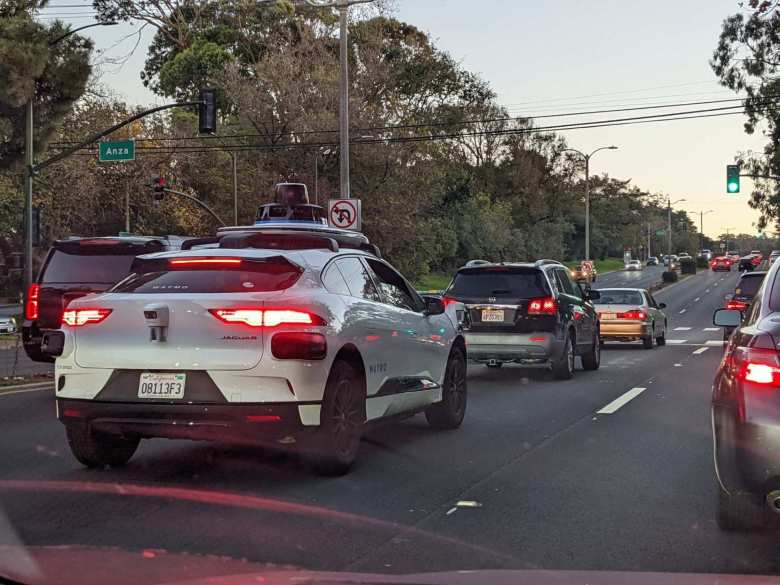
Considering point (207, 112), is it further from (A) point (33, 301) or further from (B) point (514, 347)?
(A) point (33, 301)

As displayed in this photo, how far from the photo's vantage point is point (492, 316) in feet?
53.4

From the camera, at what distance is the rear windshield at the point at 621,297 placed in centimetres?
2627

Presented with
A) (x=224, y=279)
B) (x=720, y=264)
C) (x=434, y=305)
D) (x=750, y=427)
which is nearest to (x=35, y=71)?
(x=434, y=305)

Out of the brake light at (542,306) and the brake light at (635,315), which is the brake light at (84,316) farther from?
the brake light at (635,315)

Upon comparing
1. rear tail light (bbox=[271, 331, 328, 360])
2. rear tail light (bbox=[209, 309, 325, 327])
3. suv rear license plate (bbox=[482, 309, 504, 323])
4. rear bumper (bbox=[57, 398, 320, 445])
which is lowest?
rear bumper (bbox=[57, 398, 320, 445])

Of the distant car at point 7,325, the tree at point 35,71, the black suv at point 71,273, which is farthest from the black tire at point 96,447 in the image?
the tree at point 35,71

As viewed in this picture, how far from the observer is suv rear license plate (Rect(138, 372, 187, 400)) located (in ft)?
24.6

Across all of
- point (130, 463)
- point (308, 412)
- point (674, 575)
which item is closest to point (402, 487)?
point (308, 412)

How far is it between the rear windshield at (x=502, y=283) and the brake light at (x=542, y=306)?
89 mm

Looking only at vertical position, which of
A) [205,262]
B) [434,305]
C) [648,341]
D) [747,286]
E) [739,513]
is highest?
[205,262]

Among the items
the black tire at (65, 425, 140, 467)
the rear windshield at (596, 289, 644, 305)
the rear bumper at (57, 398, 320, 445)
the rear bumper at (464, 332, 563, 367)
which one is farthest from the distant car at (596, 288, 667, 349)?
the rear bumper at (57, 398, 320, 445)

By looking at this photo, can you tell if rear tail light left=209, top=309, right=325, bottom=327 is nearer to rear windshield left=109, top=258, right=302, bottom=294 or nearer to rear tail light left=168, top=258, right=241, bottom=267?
rear windshield left=109, top=258, right=302, bottom=294

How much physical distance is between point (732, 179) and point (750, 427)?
4056 centimetres

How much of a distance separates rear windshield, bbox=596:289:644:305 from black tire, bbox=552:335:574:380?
32.1 ft
